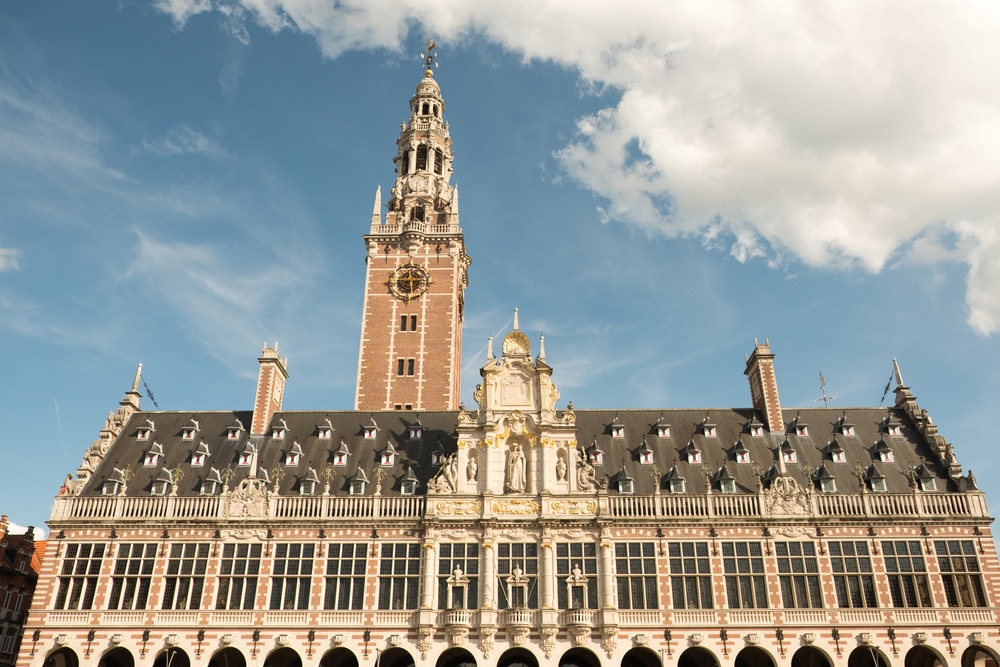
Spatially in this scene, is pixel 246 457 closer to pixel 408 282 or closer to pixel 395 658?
pixel 395 658

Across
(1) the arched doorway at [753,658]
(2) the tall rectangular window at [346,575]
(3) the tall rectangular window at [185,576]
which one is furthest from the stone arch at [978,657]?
(3) the tall rectangular window at [185,576]

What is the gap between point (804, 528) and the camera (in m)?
41.9

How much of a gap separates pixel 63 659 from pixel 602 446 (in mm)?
31623

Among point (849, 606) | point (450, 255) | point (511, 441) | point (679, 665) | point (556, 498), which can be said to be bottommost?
point (679, 665)

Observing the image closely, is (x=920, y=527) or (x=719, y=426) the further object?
(x=719, y=426)

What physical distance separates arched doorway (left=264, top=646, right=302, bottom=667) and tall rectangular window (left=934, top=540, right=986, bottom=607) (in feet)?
110

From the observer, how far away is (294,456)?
46.8 m

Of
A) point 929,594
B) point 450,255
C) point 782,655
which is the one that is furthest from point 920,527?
point 450,255

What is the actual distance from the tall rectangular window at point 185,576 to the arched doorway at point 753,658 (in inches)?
1112

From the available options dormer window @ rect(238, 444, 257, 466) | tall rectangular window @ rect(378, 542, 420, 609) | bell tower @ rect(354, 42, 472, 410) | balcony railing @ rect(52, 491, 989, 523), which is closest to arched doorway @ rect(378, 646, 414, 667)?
tall rectangular window @ rect(378, 542, 420, 609)

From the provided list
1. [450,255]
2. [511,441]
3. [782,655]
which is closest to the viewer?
[782,655]

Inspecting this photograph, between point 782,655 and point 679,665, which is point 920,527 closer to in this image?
point 782,655

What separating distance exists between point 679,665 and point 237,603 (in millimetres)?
23560

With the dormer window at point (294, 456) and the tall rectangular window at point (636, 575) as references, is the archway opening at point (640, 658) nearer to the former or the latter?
the tall rectangular window at point (636, 575)
